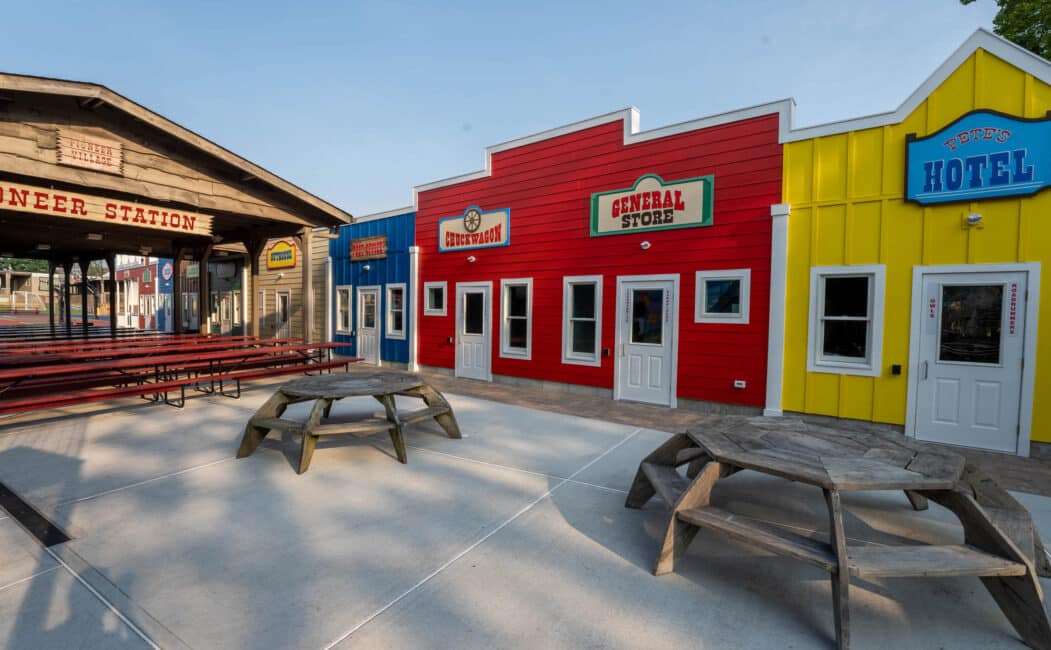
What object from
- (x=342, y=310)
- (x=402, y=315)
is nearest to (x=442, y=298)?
(x=402, y=315)

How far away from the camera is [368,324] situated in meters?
13.3

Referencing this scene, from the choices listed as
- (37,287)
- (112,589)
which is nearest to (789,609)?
(112,589)

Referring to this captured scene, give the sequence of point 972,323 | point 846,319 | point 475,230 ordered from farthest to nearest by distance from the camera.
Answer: point 475,230, point 846,319, point 972,323

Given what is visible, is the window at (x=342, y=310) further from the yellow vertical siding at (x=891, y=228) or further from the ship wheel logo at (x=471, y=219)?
the yellow vertical siding at (x=891, y=228)

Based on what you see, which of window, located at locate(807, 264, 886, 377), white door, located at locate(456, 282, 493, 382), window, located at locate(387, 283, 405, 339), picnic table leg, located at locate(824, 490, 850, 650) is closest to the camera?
picnic table leg, located at locate(824, 490, 850, 650)

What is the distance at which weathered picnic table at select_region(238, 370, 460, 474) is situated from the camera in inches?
171

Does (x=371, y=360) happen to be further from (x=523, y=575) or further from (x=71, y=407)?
(x=523, y=575)

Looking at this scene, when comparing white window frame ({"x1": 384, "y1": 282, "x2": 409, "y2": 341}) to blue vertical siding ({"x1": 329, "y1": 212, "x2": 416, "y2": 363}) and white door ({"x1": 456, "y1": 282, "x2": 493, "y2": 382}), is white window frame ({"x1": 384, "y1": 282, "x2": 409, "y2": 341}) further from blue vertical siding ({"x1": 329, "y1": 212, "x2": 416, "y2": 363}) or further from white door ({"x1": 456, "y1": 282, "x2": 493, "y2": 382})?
white door ({"x1": 456, "y1": 282, "x2": 493, "y2": 382})

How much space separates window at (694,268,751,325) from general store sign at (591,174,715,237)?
2.95 ft

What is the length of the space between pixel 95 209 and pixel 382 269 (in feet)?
19.9

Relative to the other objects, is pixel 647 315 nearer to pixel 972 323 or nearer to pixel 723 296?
pixel 723 296

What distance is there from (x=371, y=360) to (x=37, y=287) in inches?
2128

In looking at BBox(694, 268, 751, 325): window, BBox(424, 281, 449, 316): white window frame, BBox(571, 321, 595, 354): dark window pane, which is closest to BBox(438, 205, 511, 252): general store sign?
BBox(424, 281, 449, 316): white window frame

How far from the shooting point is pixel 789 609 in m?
2.39
